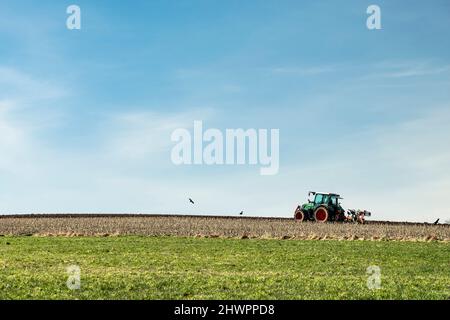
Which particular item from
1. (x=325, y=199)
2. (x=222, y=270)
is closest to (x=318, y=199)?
(x=325, y=199)

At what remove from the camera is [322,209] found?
59.7 m

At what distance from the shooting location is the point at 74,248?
119 ft

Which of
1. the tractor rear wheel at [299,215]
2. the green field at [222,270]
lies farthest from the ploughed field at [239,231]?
the green field at [222,270]

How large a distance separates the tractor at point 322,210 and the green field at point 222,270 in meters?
19.5

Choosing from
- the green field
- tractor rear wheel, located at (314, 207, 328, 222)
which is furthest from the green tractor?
the green field

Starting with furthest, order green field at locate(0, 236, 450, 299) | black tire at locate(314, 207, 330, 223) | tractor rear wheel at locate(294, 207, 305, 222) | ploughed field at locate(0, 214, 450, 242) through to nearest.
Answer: tractor rear wheel at locate(294, 207, 305, 222)
black tire at locate(314, 207, 330, 223)
ploughed field at locate(0, 214, 450, 242)
green field at locate(0, 236, 450, 299)

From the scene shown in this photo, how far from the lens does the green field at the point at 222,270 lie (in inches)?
723

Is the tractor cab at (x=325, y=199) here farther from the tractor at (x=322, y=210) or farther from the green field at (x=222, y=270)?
the green field at (x=222, y=270)

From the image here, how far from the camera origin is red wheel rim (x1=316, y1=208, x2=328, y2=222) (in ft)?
195

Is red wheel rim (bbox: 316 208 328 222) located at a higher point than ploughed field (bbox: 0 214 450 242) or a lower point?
higher

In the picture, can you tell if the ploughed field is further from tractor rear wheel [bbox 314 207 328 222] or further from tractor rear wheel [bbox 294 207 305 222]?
tractor rear wheel [bbox 314 207 328 222]

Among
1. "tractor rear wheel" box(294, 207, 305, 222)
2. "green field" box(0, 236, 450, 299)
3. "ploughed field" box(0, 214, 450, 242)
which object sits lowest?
"green field" box(0, 236, 450, 299)

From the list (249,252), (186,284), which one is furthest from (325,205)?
(186,284)
